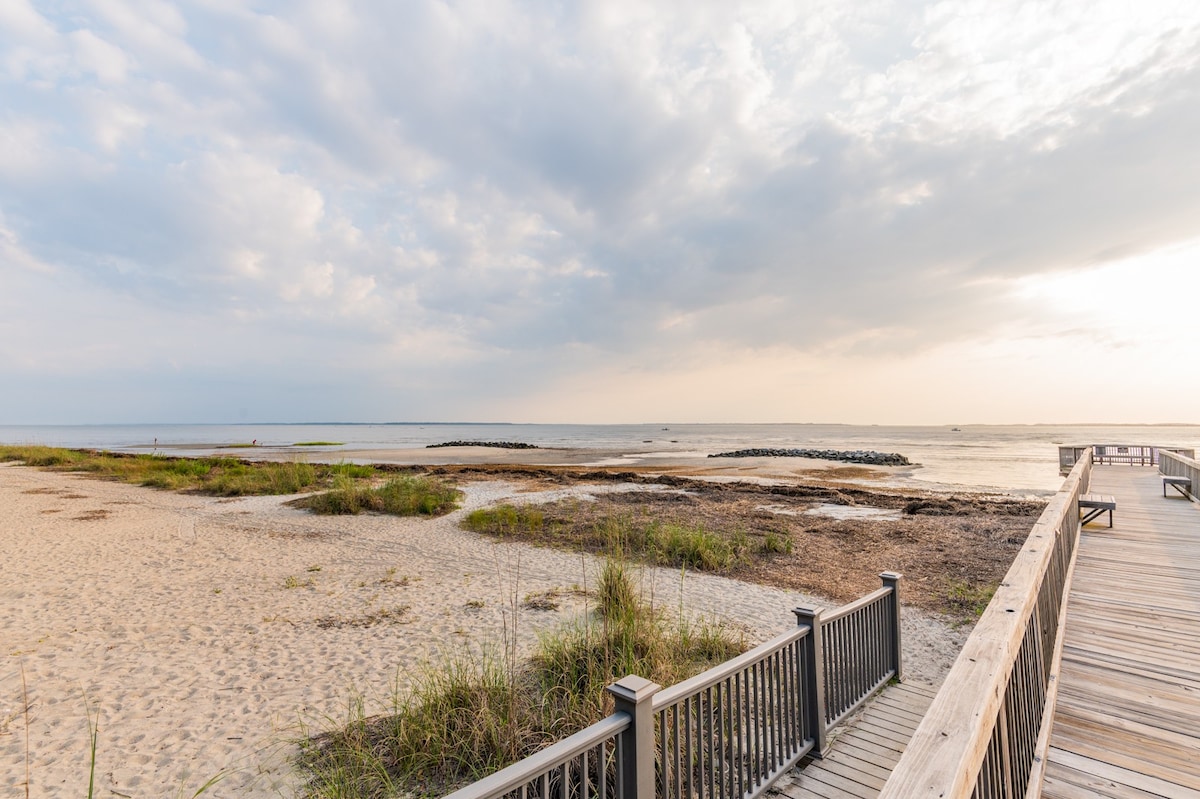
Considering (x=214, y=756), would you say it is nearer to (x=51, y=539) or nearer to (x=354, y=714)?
(x=354, y=714)

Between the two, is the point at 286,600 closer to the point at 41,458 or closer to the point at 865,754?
the point at 865,754

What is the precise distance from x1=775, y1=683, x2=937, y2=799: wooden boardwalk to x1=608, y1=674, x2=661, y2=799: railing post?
178cm

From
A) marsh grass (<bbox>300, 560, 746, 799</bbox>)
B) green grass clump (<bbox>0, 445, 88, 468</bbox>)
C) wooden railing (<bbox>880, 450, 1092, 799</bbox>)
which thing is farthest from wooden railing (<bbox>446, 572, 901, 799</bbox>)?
green grass clump (<bbox>0, 445, 88, 468</bbox>)

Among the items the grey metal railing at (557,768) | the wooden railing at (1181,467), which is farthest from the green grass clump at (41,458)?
the wooden railing at (1181,467)

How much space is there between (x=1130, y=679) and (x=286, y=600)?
9.80m

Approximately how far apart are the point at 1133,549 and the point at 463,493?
17.9 meters

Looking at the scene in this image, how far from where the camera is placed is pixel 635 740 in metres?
2.39

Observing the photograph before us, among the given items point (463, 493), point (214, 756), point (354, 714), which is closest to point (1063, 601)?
point (354, 714)

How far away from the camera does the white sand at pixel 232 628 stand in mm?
4332

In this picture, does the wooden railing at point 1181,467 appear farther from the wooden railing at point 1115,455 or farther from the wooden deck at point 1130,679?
the wooden deck at point 1130,679

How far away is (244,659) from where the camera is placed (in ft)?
19.8

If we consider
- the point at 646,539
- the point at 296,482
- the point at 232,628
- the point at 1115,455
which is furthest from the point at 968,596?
the point at 1115,455

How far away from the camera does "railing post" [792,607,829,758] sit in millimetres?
3969

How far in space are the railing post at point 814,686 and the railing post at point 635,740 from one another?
1954 millimetres
